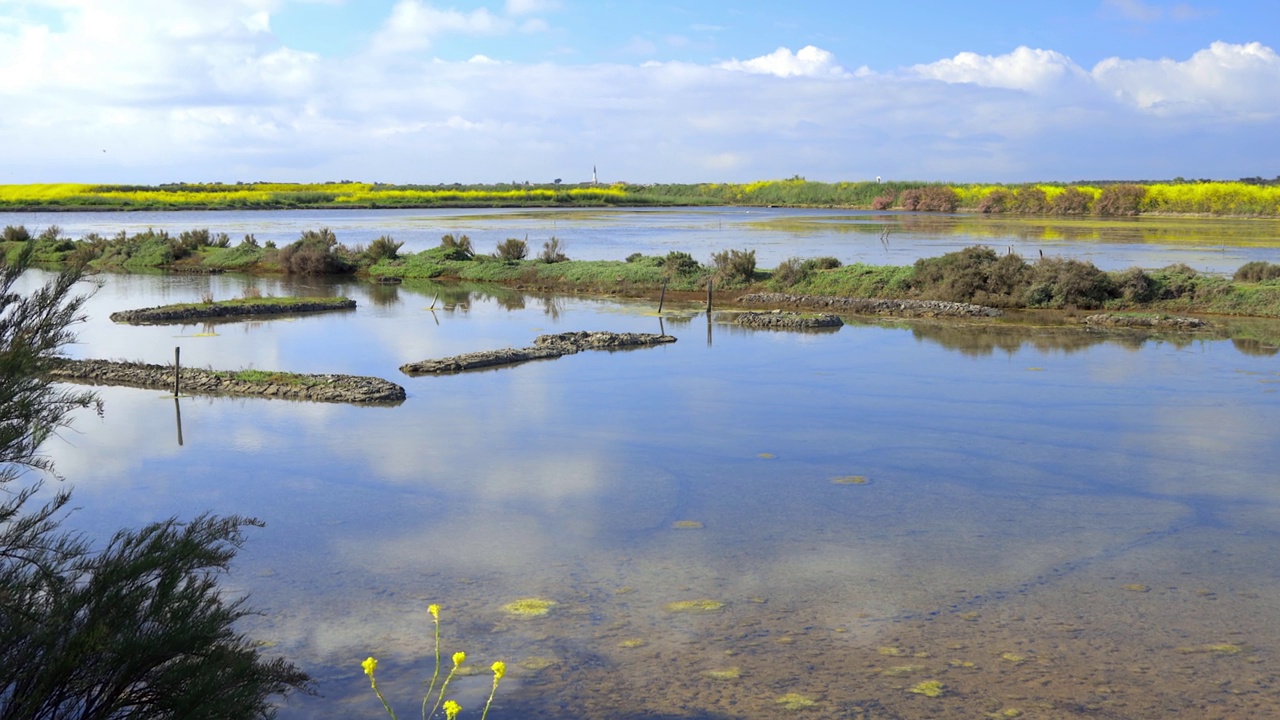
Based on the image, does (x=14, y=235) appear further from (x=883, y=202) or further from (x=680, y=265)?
(x=883, y=202)

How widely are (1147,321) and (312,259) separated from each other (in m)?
24.2

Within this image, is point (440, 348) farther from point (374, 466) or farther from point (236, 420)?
point (374, 466)

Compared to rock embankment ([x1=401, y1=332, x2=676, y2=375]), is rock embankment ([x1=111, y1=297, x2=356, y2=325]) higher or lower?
higher

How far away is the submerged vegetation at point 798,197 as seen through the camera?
233 feet

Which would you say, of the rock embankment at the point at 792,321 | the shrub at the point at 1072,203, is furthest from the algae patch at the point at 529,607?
the shrub at the point at 1072,203

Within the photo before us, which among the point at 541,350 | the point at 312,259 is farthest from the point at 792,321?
the point at 312,259

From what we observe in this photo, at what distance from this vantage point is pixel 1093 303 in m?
24.5

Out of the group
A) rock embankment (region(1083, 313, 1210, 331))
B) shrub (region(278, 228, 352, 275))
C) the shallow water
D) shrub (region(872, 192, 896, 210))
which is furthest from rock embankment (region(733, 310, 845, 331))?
shrub (region(872, 192, 896, 210))

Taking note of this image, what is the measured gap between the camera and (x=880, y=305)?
83.5 feet

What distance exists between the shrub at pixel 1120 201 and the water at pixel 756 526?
192ft

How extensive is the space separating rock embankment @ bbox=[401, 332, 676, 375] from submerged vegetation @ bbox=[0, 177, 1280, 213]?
5555 cm

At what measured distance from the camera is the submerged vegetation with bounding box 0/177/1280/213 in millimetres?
70938

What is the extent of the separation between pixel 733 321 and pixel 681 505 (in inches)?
558

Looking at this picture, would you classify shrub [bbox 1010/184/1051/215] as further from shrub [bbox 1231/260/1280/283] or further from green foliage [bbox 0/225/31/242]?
green foliage [bbox 0/225/31/242]
